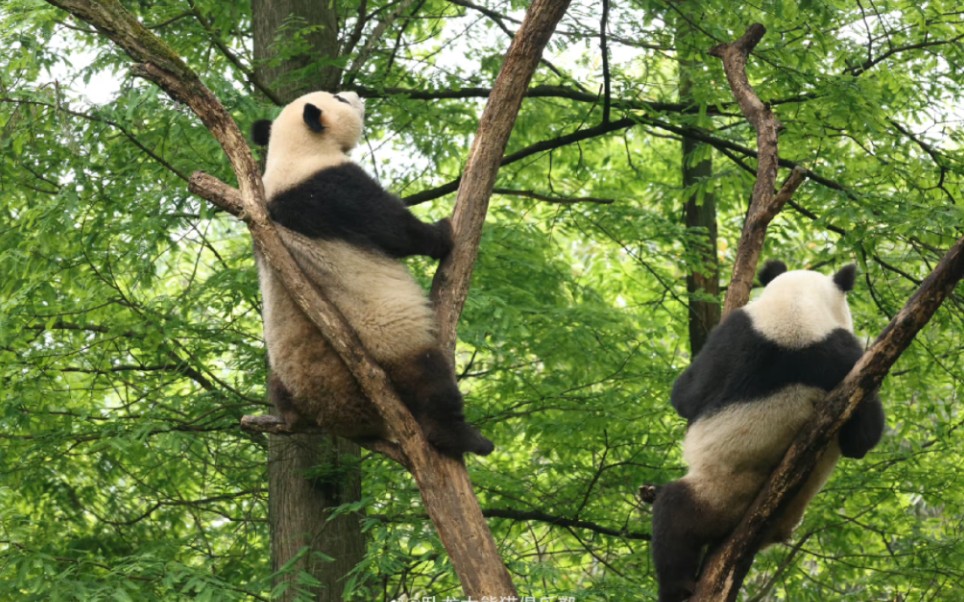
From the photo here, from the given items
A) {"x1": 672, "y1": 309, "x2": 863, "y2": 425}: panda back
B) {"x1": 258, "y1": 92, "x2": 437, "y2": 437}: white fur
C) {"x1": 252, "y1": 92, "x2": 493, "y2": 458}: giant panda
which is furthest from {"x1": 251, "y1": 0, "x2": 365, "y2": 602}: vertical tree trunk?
{"x1": 672, "y1": 309, "x2": 863, "y2": 425}: panda back

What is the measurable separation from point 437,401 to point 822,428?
1.77 meters

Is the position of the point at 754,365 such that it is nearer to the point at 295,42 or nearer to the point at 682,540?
the point at 682,540

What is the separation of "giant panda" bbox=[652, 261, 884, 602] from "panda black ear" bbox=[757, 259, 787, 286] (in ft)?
1.77

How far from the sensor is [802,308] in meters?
5.10

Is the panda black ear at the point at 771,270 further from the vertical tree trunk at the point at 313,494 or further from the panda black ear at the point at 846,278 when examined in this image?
the vertical tree trunk at the point at 313,494

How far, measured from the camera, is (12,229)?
777 centimetres

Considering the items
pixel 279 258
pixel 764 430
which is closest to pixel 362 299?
pixel 279 258

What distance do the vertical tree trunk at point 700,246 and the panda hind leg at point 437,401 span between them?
4763mm

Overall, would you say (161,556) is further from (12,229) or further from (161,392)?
(12,229)

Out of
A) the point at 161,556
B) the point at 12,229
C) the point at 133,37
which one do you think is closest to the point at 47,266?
the point at 12,229

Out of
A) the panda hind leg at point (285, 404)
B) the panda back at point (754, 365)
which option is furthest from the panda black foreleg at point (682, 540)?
the panda hind leg at point (285, 404)

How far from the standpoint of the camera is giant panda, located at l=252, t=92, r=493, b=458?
5.01m

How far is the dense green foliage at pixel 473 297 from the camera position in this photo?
7426 millimetres

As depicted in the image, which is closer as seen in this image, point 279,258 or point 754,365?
point 279,258
